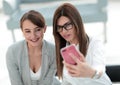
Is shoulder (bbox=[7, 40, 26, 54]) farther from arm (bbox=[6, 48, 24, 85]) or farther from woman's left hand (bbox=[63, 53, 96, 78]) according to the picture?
woman's left hand (bbox=[63, 53, 96, 78])

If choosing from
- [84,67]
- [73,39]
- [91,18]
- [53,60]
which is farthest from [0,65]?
[84,67]

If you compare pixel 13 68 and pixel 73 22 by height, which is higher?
pixel 73 22

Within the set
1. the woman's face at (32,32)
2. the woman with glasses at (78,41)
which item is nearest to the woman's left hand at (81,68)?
the woman with glasses at (78,41)

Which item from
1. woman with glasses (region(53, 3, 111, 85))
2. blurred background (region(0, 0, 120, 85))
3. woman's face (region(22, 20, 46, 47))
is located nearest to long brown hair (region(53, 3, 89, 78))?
woman with glasses (region(53, 3, 111, 85))

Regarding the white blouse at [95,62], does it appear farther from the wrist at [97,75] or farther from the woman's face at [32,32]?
the woman's face at [32,32]

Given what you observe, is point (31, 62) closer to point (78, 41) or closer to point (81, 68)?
point (78, 41)

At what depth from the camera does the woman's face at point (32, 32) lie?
52.7 inches

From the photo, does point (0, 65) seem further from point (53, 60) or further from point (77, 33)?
point (77, 33)

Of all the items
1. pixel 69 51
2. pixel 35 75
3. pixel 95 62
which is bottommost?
pixel 35 75

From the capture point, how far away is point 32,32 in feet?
4.40

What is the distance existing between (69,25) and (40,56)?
346 millimetres

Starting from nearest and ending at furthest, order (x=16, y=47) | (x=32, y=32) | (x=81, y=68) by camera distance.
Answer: (x=81, y=68) < (x=32, y=32) < (x=16, y=47)

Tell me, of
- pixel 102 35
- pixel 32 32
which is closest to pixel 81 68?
pixel 32 32

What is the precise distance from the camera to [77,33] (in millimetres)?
1273
